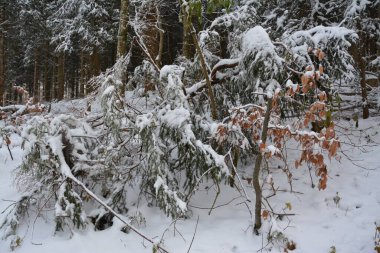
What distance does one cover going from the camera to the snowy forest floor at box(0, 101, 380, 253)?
4.45 metres

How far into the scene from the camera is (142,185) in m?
5.29

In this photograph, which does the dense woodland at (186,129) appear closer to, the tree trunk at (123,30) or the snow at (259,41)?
the snow at (259,41)

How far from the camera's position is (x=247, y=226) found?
4.82 metres

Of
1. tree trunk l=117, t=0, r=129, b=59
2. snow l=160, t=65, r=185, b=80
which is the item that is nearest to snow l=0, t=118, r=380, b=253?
snow l=160, t=65, r=185, b=80

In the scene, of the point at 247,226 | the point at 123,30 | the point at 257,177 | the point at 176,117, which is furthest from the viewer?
the point at 123,30

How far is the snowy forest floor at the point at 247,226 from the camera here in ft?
14.6

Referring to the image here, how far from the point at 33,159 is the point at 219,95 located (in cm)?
351

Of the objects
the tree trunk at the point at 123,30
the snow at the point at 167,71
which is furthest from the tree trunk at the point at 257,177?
the tree trunk at the point at 123,30

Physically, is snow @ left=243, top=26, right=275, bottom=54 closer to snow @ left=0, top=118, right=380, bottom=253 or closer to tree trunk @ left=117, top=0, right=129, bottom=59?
snow @ left=0, top=118, right=380, bottom=253

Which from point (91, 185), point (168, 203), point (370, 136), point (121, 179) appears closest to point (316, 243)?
point (168, 203)

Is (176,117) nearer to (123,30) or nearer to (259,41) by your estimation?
(259,41)

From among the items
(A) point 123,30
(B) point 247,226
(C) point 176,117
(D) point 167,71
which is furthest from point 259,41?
(A) point 123,30

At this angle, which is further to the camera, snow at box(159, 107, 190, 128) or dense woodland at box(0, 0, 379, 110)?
dense woodland at box(0, 0, 379, 110)

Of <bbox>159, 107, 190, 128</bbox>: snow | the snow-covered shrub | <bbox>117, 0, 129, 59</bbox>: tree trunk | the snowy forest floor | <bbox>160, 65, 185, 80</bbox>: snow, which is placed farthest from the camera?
<bbox>117, 0, 129, 59</bbox>: tree trunk
